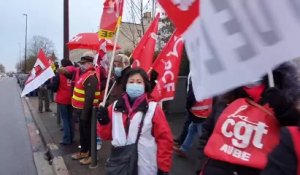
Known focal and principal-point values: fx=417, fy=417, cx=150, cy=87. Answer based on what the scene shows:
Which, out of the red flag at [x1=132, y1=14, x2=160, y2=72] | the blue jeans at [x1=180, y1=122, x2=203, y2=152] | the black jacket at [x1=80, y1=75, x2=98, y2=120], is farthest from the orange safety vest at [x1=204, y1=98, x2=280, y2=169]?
the black jacket at [x1=80, y1=75, x2=98, y2=120]

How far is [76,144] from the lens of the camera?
8.42 meters

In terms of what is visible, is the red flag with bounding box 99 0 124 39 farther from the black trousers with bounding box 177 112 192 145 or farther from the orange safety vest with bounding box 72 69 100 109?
the black trousers with bounding box 177 112 192 145

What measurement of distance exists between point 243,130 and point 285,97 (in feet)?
1.21

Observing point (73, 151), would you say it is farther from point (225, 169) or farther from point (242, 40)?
point (242, 40)

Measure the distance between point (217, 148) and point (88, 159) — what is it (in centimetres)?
473

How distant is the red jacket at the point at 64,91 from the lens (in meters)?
7.95

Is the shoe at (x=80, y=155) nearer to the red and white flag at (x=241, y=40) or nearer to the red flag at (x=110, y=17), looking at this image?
the red flag at (x=110, y=17)

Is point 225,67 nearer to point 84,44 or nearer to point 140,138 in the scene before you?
point 140,138

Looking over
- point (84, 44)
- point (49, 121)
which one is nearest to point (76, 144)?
point (84, 44)

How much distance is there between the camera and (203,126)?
293cm

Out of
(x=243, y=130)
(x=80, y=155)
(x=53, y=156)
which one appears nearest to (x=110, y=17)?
(x=80, y=155)

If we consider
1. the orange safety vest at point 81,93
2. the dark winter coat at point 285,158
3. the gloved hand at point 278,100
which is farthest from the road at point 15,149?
the dark winter coat at point 285,158

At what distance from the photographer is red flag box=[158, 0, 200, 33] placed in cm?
213

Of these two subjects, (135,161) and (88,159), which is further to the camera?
(88,159)
